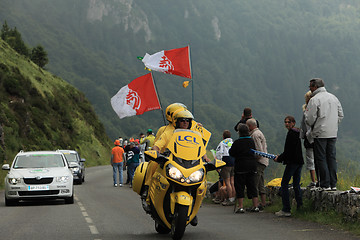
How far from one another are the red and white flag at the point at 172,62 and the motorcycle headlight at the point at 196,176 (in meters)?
10.7

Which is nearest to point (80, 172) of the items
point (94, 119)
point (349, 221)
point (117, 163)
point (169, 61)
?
point (117, 163)

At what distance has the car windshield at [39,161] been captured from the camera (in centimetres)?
1894

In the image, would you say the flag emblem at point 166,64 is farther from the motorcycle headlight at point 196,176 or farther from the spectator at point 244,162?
the motorcycle headlight at point 196,176

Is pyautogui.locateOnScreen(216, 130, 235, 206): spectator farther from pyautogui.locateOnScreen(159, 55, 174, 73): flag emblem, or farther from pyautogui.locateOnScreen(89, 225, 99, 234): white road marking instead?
pyautogui.locateOnScreen(89, 225, 99, 234): white road marking

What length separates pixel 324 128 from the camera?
453 inches

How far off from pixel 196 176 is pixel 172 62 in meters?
11.3

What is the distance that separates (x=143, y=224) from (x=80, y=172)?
1905 centimetres

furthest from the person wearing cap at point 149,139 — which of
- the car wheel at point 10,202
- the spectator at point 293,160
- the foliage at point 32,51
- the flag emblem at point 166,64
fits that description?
the foliage at point 32,51

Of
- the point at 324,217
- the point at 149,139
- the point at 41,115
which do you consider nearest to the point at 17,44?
the point at 41,115

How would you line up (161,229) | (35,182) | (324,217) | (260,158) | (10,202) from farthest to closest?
(10,202)
(35,182)
(260,158)
(324,217)
(161,229)

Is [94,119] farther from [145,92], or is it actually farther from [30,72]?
[145,92]

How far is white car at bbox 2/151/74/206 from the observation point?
1777 centimetres

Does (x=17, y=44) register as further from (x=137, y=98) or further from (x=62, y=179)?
(x=62, y=179)

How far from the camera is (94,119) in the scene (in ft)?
289
